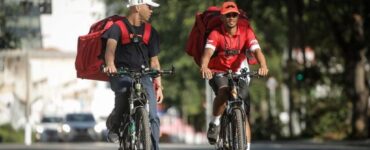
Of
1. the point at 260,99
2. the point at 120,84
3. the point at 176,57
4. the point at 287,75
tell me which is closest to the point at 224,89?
the point at 120,84

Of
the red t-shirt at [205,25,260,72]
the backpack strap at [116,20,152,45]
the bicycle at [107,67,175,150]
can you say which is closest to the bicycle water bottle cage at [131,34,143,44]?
the backpack strap at [116,20,152,45]

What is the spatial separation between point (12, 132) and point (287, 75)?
23007mm

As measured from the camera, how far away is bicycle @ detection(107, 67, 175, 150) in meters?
14.3

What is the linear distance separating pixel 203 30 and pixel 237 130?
142 centimetres

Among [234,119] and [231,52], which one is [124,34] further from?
[234,119]

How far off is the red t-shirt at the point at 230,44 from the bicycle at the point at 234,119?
302 millimetres

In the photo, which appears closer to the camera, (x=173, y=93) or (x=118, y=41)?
(x=118, y=41)

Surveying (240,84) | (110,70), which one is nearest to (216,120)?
(240,84)

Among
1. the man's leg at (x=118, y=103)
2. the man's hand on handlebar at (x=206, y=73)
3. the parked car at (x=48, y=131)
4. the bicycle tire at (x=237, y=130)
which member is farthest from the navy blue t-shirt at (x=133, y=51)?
the parked car at (x=48, y=131)

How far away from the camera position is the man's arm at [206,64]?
15.1 metres

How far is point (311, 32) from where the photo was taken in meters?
53.3

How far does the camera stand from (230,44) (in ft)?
50.8

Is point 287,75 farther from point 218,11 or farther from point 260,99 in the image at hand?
point 218,11

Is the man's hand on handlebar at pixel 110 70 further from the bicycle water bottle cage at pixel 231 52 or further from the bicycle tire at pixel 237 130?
the bicycle water bottle cage at pixel 231 52
